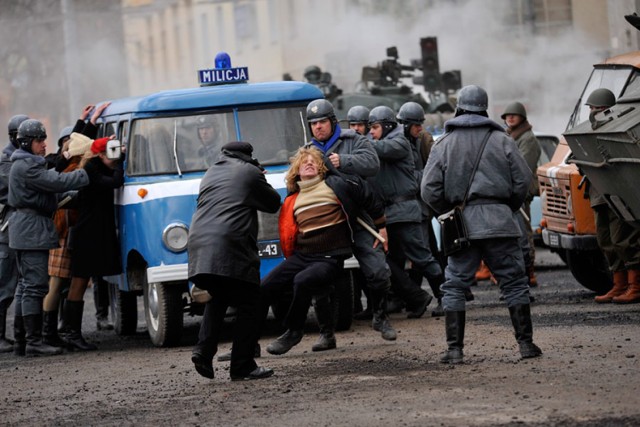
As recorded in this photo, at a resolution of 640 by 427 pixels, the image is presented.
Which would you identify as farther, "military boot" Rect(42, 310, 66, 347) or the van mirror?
"military boot" Rect(42, 310, 66, 347)

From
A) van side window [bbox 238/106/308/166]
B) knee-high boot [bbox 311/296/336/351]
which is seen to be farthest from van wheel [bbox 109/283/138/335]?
knee-high boot [bbox 311/296/336/351]

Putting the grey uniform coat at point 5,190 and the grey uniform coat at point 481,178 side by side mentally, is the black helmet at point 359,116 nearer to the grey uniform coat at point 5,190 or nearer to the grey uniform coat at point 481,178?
the grey uniform coat at point 5,190

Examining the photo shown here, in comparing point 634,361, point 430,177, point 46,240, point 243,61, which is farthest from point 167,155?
point 243,61

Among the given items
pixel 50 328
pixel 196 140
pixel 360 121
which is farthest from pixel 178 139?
pixel 50 328

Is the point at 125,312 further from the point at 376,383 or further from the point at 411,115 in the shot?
the point at 376,383

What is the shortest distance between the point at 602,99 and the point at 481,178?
3.77 meters

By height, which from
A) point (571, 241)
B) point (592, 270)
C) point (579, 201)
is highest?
point (579, 201)

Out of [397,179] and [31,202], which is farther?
[397,179]

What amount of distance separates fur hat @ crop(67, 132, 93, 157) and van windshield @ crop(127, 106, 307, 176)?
41cm

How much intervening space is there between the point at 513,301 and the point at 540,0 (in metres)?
29.6

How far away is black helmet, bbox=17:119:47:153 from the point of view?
14.1m

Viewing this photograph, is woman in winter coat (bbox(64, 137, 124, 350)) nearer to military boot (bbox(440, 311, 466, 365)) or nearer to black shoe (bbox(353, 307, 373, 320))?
black shoe (bbox(353, 307, 373, 320))

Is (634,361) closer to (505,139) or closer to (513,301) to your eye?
(513,301)

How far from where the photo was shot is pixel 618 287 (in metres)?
15.2
